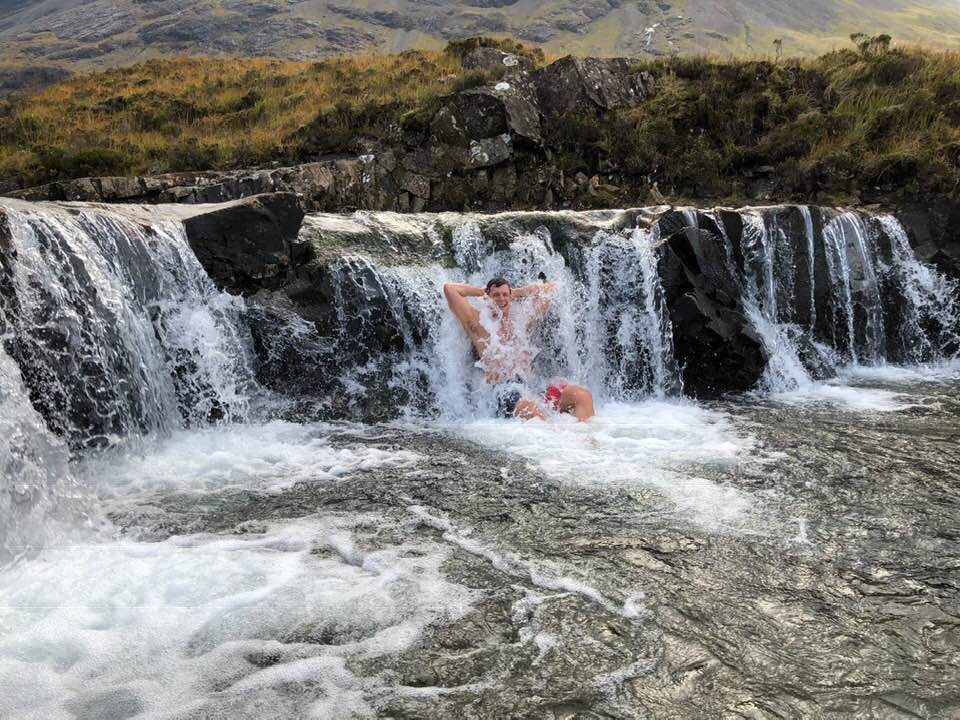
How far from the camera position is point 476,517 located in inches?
169

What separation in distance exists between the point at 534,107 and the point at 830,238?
6.42 meters

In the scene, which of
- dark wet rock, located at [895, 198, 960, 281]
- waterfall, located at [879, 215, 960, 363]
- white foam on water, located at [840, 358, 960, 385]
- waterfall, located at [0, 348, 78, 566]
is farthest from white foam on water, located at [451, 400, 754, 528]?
dark wet rock, located at [895, 198, 960, 281]

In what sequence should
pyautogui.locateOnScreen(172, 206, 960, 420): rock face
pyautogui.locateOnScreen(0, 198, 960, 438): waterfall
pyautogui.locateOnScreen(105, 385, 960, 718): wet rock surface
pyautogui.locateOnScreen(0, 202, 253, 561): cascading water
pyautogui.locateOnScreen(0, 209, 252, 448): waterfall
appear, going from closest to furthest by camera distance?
pyautogui.locateOnScreen(105, 385, 960, 718): wet rock surface, pyautogui.locateOnScreen(0, 202, 253, 561): cascading water, pyautogui.locateOnScreen(0, 209, 252, 448): waterfall, pyautogui.locateOnScreen(0, 198, 960, 438): waterfall, pyautogui.locateOnScreen(172, 206, 960, 420): rock face

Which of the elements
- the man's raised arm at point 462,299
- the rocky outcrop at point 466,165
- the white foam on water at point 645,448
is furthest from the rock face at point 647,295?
the rocky outcrop at point 466,165

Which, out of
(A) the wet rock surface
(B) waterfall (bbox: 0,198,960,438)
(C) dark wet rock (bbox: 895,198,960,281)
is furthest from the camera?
(C) dark wet rock (bbox: 895,198,960,281)

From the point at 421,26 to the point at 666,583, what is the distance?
57351 mm

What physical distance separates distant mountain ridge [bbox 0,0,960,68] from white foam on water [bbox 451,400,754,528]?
39.1 m

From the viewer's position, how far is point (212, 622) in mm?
3174

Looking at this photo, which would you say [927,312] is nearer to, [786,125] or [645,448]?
[786,125]

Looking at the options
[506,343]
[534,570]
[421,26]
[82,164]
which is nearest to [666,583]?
[534,570]

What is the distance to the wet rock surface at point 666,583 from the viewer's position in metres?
2.60

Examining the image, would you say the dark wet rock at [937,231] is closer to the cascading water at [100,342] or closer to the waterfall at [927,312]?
the waterfall at [927,312]

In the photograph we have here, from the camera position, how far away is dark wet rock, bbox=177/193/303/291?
6816 mm

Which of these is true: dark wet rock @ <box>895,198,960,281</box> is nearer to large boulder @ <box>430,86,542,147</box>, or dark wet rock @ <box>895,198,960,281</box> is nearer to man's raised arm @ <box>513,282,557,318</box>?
man's raised arm @ <box>513,282,557,318</box>
